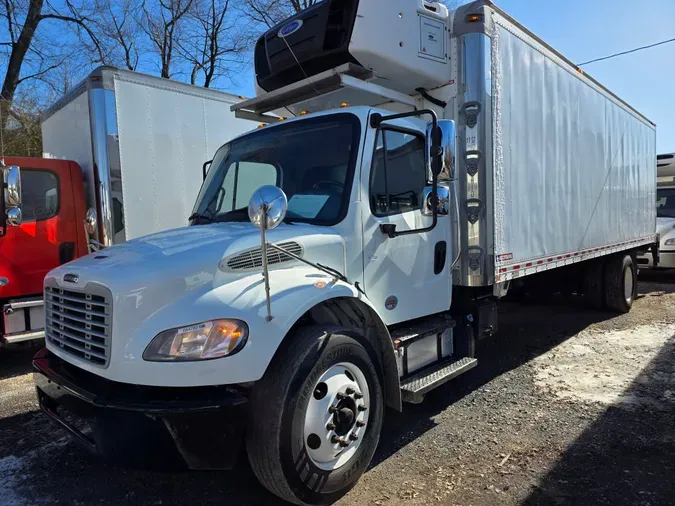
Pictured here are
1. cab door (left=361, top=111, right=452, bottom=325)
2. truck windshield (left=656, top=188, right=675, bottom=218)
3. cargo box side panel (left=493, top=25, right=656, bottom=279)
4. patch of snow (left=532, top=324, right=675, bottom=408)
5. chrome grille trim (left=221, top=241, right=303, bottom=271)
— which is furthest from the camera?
truck windshield (left=656, top=188, right=675, bottom=218)

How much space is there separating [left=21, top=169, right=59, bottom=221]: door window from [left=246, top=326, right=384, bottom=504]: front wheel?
4384 mm

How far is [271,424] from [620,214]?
7357 millimetres

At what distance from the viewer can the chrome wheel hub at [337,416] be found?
2.87 m

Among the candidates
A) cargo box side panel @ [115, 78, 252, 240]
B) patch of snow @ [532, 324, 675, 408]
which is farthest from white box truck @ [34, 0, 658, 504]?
cargo box side panel @ [115, 78, 252, 240]

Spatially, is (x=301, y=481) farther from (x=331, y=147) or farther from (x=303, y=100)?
(x=303, y=100)

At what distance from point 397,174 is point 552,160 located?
259 centimetres

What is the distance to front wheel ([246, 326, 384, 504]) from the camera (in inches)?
104

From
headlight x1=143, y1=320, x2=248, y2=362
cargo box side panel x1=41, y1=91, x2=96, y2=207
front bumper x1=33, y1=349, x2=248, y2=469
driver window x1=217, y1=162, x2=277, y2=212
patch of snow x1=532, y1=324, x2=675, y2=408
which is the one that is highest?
cargo box side panel x1=41, y1=91, x2=96, y2=207

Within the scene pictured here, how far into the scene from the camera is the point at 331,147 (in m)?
3.60

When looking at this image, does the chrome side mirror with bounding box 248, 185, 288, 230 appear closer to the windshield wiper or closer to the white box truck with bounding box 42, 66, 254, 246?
the windshield wiper

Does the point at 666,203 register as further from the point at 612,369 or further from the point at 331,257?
the point at 331,257

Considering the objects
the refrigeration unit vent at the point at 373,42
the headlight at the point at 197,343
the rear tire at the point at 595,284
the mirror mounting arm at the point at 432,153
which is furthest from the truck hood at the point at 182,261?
the rear tire at the point at 595,284

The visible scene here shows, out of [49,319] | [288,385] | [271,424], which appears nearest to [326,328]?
[288,385]

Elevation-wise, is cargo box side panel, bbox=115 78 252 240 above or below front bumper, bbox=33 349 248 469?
above
